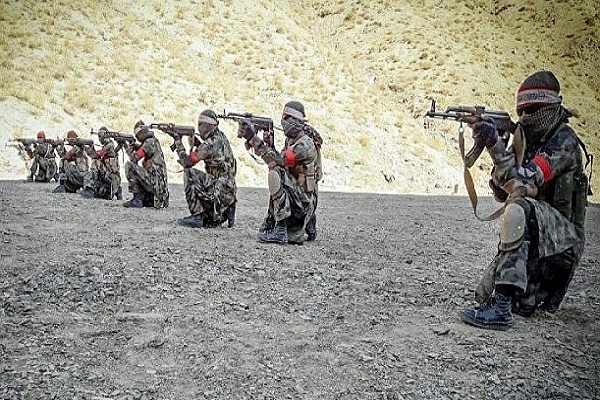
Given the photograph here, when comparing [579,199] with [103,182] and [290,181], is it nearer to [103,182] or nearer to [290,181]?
[290,181]

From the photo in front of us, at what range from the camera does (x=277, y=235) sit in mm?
6473

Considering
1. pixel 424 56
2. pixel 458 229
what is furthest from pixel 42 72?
pixel 424 56

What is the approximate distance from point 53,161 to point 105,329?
13.5 m

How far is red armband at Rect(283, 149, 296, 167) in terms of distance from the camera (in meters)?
6.40

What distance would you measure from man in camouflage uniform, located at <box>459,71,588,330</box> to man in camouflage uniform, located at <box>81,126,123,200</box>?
8805 mm

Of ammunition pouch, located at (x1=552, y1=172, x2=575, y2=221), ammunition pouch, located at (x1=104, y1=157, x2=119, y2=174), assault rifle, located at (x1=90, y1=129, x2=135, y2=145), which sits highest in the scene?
assault rifle, located at (x1=90, y1=129, x2=135, y2=145)

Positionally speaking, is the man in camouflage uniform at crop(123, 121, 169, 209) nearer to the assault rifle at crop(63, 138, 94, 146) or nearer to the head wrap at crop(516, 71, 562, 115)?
the assault rifle at crop(63, 138, 94, 146)

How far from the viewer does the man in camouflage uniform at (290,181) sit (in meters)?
6.45

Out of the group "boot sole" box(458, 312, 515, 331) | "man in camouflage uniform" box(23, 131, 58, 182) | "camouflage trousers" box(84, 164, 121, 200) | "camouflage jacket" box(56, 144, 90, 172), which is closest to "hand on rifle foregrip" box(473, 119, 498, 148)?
"boot sole" box(458, 312, 515, 331)

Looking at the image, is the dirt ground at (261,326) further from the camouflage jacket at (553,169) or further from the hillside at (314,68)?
the hillside at (314,68)

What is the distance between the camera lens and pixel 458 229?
927 cm

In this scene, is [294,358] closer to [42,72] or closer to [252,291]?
[252,291]

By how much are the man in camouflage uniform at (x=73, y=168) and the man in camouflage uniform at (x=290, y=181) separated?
6874 mm

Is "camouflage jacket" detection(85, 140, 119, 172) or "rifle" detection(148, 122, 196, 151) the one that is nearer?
"rifle" detection(148, 122, 196, 151)
